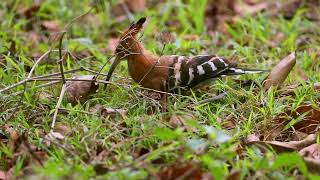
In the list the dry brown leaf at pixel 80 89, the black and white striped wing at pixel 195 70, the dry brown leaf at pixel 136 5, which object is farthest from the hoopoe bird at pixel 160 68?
the dry brown leaf at pixel 136 5

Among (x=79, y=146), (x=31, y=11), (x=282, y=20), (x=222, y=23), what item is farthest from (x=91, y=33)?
(x=79, y=146)

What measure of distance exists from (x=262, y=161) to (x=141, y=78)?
1.44 m

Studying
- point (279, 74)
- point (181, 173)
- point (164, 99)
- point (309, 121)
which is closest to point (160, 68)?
point (164, 99)

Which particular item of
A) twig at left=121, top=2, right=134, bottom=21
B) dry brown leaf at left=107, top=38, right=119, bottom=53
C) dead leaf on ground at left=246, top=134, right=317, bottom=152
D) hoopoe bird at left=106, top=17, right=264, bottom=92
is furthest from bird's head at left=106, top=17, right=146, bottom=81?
twig at left=121, top=2, right=134, bottom=21

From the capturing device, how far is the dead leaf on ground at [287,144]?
3.54 metres

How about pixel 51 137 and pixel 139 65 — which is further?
pixel 139 65

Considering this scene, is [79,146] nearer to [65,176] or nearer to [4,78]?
[65,176]

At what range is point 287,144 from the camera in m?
3.57

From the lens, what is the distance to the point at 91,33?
6113 millimetres

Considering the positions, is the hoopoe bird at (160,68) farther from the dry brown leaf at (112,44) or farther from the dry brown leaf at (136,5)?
the dry brown leaf at (136,5)

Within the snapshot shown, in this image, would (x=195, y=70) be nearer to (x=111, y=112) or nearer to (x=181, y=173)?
(x=111, y=112)

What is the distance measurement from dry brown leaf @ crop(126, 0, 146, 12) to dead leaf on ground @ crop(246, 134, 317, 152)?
135 inches

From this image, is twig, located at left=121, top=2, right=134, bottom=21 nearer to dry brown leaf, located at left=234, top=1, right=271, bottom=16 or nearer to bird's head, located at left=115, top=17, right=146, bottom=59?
dry brown leaf, located at left=234, top=1, right=271, bottom=16

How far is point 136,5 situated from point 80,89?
2.76 m
